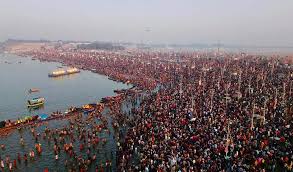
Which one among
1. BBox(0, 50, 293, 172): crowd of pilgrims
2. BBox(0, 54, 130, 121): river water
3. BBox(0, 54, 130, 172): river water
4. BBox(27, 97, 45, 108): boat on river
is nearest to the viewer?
BBox(0, 50, 293, 172): crowd of pilgrims

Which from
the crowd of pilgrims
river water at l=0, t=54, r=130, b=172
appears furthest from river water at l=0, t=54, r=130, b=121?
the crowd of pilgrims

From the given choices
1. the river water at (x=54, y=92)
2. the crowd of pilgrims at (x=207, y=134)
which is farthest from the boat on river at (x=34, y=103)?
the crowd of pilgrims at (x=207, y=134)

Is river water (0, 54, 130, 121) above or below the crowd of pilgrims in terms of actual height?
below

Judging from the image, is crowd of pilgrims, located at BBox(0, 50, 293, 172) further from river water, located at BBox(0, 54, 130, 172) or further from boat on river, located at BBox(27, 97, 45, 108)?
boat on river, located at BBox(27, 97, 45, 108)

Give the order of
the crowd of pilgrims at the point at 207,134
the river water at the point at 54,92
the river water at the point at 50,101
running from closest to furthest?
the crowd of pilgrims at the point at 207,134
the river water at the point at 50,101
the river water at the point at 54,92

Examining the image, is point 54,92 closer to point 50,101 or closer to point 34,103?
point 50,101

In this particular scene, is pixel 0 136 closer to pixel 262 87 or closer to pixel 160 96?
pixel 160 96

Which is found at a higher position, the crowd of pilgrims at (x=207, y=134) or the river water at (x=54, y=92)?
the crowd of pilgrims at (x=207, y=134)

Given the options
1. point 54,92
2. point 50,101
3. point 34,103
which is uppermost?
point 34,103

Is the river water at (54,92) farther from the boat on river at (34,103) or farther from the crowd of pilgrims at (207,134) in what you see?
the crowd of pilgrims at (207,134)

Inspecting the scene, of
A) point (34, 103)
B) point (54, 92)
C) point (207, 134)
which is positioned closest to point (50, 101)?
point (34, 103)

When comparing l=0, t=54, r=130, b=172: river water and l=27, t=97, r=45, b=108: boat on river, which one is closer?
l=0, t=54, r=130, b=172: river water

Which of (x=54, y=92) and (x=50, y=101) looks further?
(x=54, y=92)
